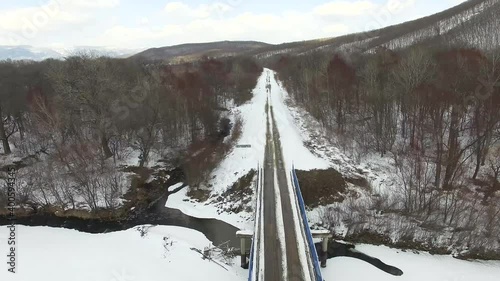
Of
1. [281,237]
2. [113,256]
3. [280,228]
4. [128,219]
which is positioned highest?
[280,228]

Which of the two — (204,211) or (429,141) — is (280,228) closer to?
(204,211)

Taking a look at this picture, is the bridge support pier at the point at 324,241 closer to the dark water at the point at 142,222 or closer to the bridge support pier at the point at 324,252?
the bridge support pier at the point at 324,252

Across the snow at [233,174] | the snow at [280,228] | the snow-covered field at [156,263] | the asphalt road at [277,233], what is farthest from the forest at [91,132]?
the snow at [280,228]

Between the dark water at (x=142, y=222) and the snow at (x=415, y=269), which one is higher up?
the dark water at (x=142, y=222)

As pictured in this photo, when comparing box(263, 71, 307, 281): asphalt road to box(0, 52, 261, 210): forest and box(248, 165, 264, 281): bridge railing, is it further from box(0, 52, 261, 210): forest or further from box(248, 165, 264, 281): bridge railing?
box(0, 52, 261, 210): forest

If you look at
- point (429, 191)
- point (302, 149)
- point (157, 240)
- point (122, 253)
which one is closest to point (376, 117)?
point (302, 149)

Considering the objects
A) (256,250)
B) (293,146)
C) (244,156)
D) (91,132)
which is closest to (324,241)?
(256,250)
